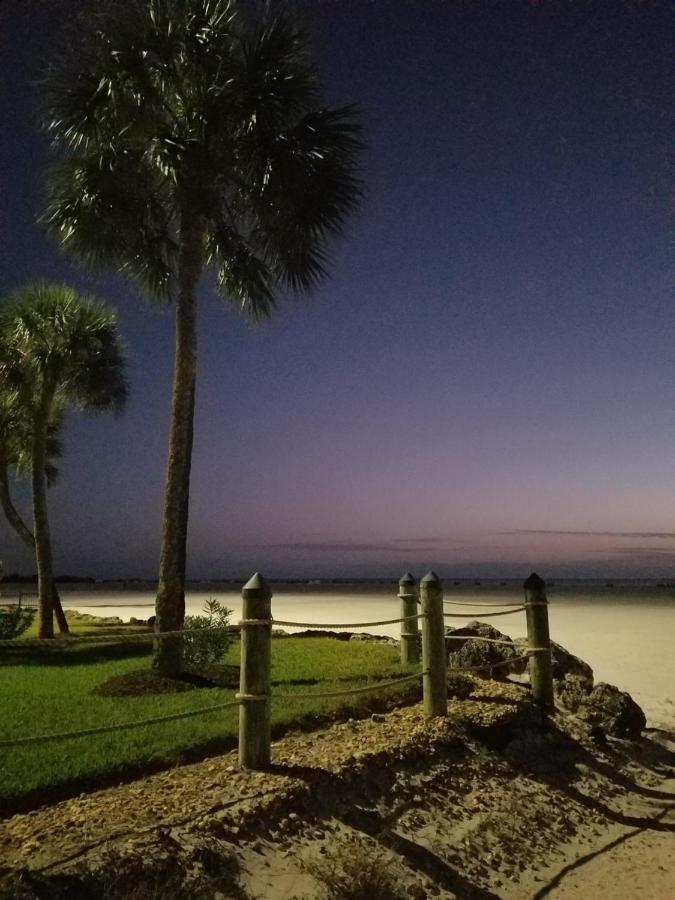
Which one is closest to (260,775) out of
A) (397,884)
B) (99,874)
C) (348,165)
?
(397,884)

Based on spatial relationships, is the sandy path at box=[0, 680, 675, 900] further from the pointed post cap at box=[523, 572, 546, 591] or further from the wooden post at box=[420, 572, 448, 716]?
the pointed post cap at box=[523, 572, 546, 591]

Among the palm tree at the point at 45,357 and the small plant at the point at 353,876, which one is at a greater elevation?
the palm tree at the point at 45,357

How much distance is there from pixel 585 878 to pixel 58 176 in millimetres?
11423

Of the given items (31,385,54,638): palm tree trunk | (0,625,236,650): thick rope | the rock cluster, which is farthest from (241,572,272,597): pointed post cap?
(31,385,54,638): palm tree trunk

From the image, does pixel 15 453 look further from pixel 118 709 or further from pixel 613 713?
pixel 613 713

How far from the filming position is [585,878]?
16.5 ft

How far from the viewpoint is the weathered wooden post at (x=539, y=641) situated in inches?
311

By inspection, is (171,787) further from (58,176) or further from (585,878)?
(58,176)

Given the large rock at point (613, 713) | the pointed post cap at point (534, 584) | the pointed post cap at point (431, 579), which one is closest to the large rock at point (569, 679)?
the large rock at point (613, 713)

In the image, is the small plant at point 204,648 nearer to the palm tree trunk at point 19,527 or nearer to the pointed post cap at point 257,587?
the pointed post cap at point 257,587

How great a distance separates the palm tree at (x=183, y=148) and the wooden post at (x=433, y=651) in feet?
11.2

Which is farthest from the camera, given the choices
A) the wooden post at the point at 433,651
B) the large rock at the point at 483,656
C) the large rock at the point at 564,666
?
the large rock at the point at 564,666

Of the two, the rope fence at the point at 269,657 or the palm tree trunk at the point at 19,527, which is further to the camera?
the palm tree trunk at the point at 19,527

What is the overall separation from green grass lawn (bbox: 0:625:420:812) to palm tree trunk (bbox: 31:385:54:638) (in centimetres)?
261
